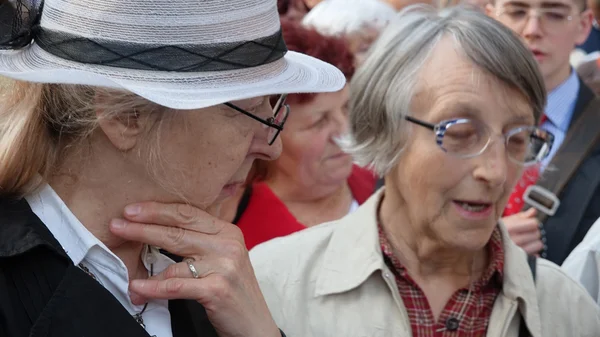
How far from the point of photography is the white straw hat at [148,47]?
1.90 m

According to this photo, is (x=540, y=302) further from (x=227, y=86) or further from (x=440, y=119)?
(x=227, y=86)

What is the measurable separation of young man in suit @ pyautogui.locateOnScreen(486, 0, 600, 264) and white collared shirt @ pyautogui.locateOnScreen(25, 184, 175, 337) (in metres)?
2.17

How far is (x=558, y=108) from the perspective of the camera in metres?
4.64

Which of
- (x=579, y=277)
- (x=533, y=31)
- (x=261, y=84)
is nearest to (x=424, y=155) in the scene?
(x=579, y=277)

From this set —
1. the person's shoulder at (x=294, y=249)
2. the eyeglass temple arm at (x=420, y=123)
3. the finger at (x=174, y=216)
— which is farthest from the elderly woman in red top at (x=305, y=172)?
the finger at (x=174, y=216)

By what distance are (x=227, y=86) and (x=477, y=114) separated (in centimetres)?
111

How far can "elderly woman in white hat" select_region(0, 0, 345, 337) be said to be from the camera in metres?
1.91

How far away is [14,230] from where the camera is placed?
6.36 feet

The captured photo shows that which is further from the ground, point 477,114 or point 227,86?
point 227,86

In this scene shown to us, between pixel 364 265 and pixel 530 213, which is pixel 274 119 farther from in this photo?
pixel 530 213

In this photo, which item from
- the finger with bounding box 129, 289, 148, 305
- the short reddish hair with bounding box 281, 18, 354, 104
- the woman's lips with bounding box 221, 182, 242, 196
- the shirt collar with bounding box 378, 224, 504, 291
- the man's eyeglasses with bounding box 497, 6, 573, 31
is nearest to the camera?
the finger with bounding box 129, 289, 148, 305

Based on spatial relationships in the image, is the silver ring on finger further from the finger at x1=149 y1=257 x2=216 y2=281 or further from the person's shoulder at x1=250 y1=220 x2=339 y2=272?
the person's shoulder at x1=250 y1=220 x2=339 y2=272

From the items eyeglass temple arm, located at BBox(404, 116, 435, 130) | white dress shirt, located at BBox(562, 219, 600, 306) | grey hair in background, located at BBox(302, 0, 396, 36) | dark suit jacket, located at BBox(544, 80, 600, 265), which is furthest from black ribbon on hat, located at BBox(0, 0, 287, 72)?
grey hair in background, located at BBox(302, 0, 396, 36)

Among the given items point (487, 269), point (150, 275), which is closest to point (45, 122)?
point (150, 275)
